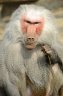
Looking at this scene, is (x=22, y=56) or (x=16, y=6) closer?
(x=22, y=56)

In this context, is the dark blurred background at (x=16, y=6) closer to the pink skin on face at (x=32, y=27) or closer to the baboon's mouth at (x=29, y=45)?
the pink skin on face at (x=32, y=27)

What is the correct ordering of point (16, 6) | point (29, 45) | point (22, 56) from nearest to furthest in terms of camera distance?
1. point (29, 45)
2. point (22, 56)
3. point (16, 6)

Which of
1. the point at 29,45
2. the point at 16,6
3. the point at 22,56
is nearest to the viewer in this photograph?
the point at 29,45

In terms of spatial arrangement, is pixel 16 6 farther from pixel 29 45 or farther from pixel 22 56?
pixel 29 45

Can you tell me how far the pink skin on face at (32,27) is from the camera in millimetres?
5234

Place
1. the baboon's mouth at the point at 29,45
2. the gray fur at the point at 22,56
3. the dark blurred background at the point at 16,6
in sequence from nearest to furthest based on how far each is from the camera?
the baboon's mouth at the point at 29,45
the gray fur at the point at 22,56
the dark blurred background at the point at 16,6

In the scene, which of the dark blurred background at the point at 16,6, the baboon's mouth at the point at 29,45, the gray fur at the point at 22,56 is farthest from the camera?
the dark blurred background at the point at 16,6

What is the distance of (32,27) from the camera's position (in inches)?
209

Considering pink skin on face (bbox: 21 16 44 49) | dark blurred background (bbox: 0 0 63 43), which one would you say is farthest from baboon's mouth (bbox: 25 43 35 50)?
dark blurred background (bbox: 0 0 63 43)

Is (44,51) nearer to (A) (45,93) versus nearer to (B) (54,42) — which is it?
(B) (54,42)

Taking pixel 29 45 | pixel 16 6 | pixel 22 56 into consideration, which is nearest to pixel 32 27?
pixel 29 45

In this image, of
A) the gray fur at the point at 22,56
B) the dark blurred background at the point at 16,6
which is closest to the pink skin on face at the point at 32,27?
the gray fur at the point at 22,56

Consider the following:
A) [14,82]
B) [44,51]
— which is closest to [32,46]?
[44,51]

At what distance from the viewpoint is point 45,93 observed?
563 centimetres
